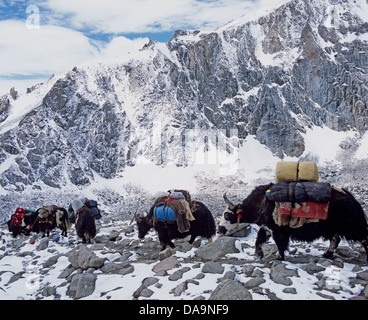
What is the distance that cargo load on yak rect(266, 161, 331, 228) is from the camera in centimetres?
553

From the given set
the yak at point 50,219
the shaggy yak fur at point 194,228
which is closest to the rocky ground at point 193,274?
the shaggy yak fur at point 194,228

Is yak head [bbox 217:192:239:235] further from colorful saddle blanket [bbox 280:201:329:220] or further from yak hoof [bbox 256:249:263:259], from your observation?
colorful saddle blanket [bbox 280:201:329:220]

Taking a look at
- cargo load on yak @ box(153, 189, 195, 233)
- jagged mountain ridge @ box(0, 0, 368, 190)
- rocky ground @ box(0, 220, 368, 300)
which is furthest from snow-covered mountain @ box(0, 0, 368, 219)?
rocky ground @ box(0, 220, 368, 300)

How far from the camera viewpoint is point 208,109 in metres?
60.9

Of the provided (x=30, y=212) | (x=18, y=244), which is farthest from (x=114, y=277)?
(x=30, y=212)

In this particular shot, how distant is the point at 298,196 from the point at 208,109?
5639 cm

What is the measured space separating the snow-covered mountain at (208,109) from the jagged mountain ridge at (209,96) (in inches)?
8.1

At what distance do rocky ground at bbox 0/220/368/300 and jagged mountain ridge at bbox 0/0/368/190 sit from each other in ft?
141

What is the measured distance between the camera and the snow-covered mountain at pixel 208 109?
4931 centimetres

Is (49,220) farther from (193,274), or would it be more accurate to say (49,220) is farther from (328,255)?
(328,255)

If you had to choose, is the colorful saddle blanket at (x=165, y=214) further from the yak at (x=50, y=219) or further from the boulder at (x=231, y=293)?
the yak at (x=50, y=219)

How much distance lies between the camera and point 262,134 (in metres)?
56.4

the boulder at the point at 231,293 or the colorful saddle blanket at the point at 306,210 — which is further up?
the colorful saddle blanket at the point at 306,210

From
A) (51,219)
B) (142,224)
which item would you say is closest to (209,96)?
(51,219)
